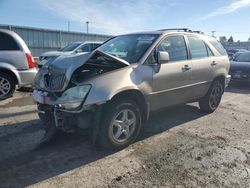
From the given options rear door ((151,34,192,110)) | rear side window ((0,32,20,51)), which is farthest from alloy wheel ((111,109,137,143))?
rear side window ((0,32,20,51))

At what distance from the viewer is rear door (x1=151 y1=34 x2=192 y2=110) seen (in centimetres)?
488

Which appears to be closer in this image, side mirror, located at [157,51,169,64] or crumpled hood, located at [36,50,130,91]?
crumpled hood, located at [36,50,130,91]

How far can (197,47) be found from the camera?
6.03m

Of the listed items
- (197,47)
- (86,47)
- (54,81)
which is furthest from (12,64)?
(86,47)

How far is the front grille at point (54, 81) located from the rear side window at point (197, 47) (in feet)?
9.51

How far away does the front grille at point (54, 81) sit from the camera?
4145 millimetres

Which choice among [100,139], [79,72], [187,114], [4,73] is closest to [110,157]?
[100,139]

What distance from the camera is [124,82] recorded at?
4.21 meters

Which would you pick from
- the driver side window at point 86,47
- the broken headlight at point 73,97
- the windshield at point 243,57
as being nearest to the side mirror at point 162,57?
the broken headlight at point 73,97

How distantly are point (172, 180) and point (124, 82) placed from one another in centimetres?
156

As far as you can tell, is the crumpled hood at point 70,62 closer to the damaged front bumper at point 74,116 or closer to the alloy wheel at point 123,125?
the damaged front bumper at point 74,116

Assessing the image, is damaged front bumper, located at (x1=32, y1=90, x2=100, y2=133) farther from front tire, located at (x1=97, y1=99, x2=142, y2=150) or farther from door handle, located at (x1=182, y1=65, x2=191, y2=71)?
door handle, located at (x1=182, y1=65, x2=191, y2=71)

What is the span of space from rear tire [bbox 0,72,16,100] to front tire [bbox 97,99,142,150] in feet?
15.3

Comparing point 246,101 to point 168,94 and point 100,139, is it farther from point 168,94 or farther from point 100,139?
point 100,139
